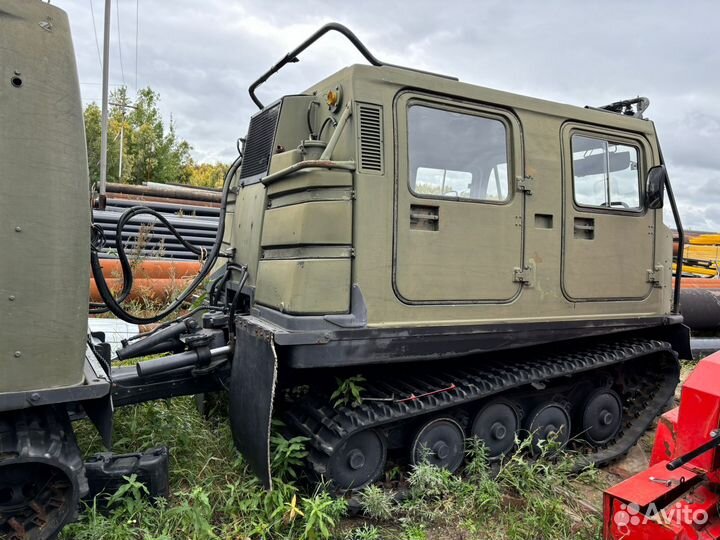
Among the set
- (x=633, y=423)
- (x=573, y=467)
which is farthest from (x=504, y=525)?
(x=633, y=423)

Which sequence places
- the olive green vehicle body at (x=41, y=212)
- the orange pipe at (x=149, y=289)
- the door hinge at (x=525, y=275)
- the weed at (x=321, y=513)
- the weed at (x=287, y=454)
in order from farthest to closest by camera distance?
the orange pipe at (x=149, y=289) < the door hinge at (x=525, y=275) < the weed at (x=287, y=454) < the weed at (x=321, y=513) < the olive green vehicle body at (x=41, y=212)

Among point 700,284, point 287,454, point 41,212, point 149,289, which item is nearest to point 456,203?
point 287,454

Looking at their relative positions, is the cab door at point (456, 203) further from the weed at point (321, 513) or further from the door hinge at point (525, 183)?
the weed at point (321, 513)

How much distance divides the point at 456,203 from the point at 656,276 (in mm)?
2122

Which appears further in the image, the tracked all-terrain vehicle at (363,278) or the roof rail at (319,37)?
the roof rail at (319,37)

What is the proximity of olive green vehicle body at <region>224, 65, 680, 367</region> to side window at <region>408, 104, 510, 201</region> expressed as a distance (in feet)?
0.21

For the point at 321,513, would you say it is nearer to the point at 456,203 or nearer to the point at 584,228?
the point at 456,203

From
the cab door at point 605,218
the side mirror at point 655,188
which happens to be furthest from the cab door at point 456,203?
the side mirror at point 655,188

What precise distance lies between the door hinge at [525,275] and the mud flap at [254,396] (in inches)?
69.1

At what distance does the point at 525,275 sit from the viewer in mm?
3977

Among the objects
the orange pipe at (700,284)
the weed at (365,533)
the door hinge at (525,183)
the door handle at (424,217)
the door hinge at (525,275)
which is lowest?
the weed at (365,533)

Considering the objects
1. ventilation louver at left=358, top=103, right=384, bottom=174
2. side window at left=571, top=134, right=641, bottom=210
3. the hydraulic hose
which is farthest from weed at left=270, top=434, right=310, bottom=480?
side window at left=571, top=134, right=641, bottom=210

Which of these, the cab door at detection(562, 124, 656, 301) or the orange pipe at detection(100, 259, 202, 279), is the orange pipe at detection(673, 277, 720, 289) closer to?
the cab door at detection(562, 124, 656, 301)

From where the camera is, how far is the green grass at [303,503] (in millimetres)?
3104
